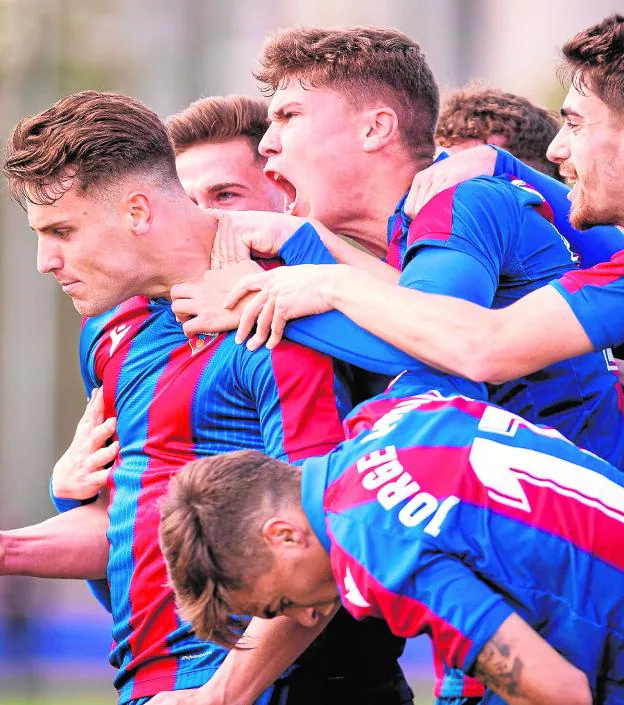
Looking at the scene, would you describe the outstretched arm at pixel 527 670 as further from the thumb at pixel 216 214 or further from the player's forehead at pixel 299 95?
the player's forehead at pixel 299 95

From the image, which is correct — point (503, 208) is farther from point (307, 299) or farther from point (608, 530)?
point (608, 530)

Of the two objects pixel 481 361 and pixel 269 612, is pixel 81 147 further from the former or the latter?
pixel 269 612

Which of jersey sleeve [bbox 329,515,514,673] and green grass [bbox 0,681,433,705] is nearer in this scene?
jersey sleeve [bbox 329,515,514,673]

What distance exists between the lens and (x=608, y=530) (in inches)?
115

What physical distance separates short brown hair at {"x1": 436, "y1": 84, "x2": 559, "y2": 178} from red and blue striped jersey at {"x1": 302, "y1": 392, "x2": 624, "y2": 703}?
8.44 feet

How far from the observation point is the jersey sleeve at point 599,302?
329cm

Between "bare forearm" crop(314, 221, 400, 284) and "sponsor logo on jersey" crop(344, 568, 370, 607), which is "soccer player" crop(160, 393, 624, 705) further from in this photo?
"bare forearm" crop(314, 221, 400, 284)

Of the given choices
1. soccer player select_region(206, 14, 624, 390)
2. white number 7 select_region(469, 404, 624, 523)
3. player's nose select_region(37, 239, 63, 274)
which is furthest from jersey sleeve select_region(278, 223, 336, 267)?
white number 7 select_region(469, 404, 624, 523)

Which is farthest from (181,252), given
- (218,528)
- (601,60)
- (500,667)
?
(500,667)

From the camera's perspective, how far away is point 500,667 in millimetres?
2730

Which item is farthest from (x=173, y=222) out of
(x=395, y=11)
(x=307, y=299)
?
(x=395, y=11)

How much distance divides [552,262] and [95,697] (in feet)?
35.1

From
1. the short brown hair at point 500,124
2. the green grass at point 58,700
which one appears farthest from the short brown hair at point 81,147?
the green grass at point 58,700

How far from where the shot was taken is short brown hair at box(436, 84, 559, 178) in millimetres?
5352
